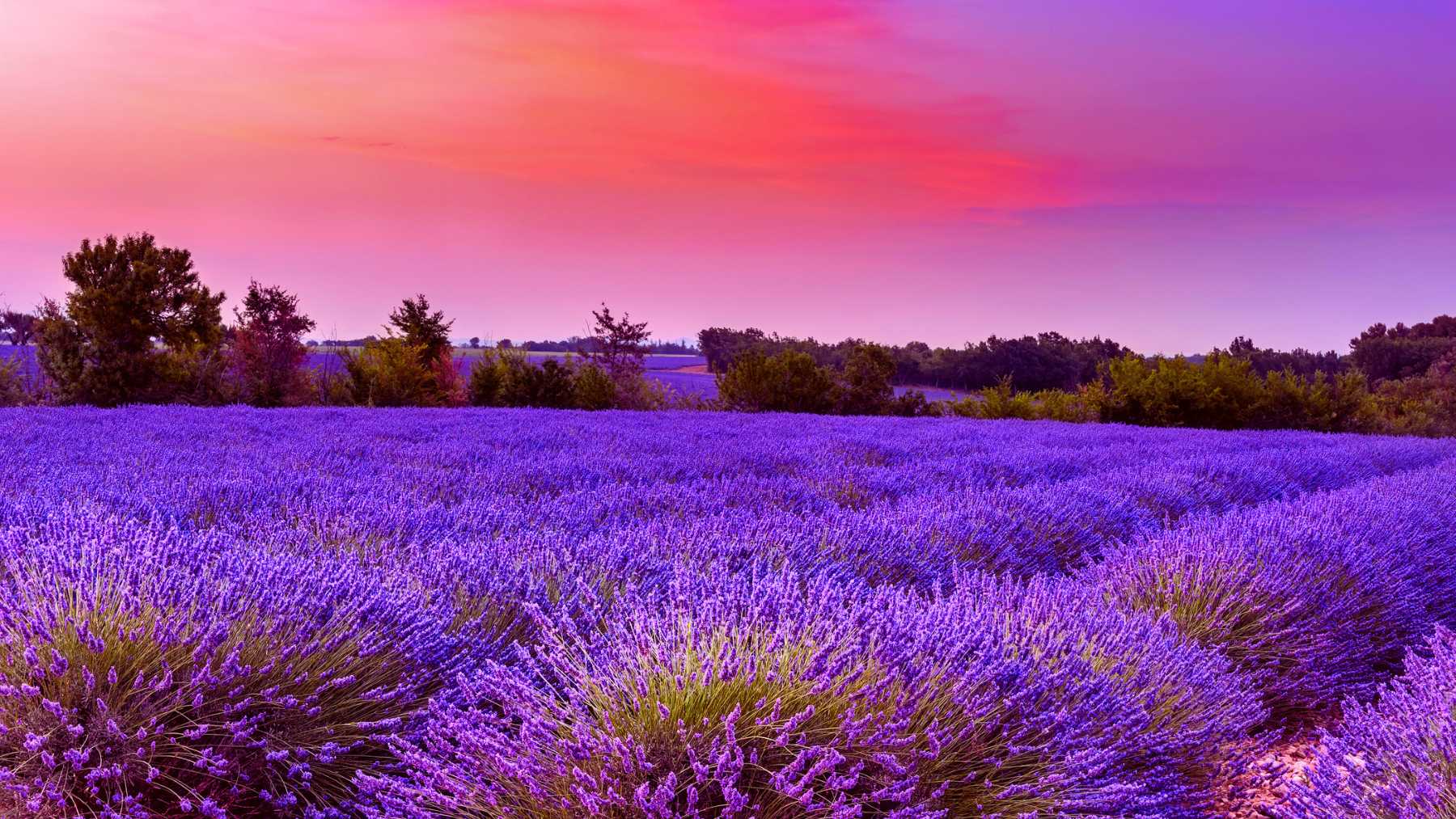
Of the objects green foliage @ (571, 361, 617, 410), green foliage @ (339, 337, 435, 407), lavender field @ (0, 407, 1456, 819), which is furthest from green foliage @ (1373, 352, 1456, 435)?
green foliage @ (339, 337, 435, 407)

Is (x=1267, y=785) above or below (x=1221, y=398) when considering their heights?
below

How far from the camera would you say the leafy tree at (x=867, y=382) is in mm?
14945

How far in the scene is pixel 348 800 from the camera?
5.71 feet

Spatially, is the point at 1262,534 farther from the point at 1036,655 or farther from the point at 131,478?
the point at 131,478

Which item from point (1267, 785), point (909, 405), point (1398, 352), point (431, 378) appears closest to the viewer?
point (1267, 785)

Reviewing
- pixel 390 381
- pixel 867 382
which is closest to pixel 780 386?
pixel 867 382

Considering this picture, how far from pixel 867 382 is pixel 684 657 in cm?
1361

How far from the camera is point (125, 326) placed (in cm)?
1388

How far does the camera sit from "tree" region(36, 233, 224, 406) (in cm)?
1364

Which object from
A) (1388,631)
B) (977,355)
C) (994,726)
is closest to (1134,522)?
(1388,631)

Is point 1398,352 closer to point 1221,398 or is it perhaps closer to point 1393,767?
point 1221,398

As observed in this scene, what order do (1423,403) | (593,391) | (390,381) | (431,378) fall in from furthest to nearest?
(1423,403) → (431,378) → (390,381) → (593,391)

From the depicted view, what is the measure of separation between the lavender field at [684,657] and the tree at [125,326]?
1131cm

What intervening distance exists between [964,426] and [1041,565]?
18.8ft
